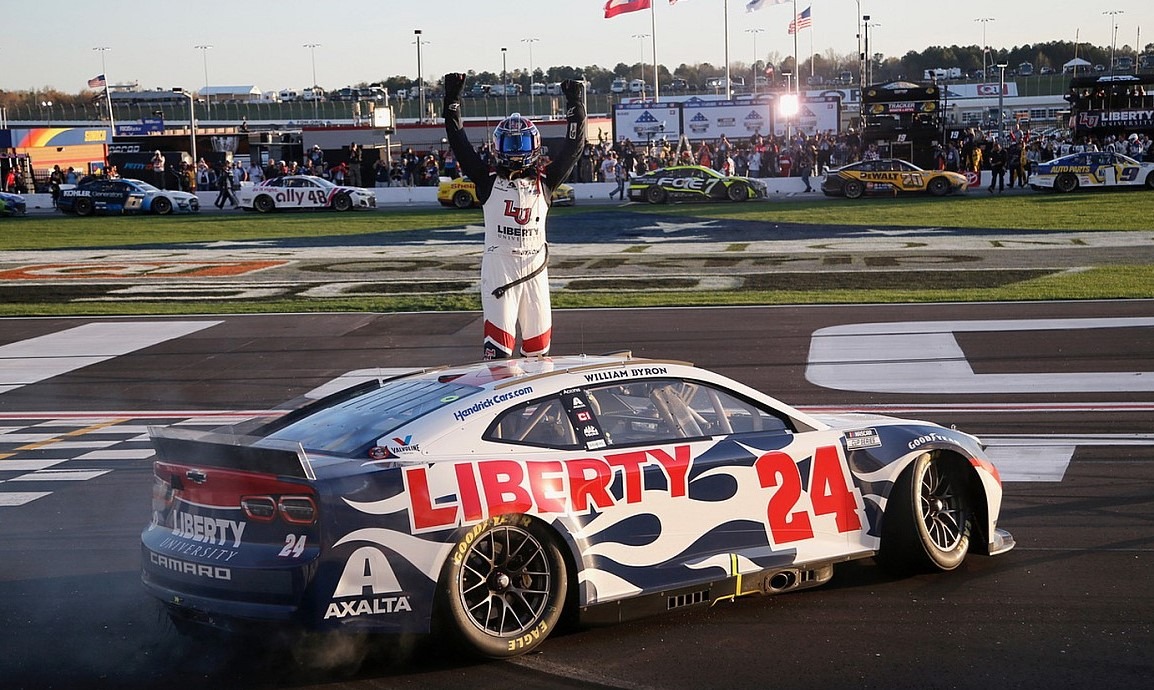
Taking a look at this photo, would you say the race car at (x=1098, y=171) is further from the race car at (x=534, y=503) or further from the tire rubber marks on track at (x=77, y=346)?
the race car at (x=534, y=503)

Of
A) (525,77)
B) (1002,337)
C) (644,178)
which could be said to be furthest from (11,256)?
(525,77)

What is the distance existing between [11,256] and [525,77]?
161 meters

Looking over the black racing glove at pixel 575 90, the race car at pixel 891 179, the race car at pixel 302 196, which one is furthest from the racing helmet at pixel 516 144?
the race car at pixel 302 196

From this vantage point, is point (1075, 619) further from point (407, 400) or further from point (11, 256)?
point (11, 256)

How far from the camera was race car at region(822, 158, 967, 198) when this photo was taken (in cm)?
3916

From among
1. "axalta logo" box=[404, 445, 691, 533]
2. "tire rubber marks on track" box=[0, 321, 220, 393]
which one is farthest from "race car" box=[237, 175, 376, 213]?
"axalta logo" box=[404, 445, 691, 533]

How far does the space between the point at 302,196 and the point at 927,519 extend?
37.4 metres

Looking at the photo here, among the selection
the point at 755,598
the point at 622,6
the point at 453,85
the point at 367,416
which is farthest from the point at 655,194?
the point at 367,416

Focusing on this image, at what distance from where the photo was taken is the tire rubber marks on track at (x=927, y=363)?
11.2 m

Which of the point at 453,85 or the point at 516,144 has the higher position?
the point at 453,85

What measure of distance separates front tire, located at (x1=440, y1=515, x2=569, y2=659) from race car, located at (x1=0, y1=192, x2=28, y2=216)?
43.1 m

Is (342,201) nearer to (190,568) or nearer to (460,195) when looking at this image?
(460,195)

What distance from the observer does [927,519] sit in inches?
244

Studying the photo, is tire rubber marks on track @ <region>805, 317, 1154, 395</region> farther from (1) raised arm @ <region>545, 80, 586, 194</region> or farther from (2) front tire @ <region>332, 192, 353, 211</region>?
(2) front tire @ <region>332, 192, 353, 211</region>
